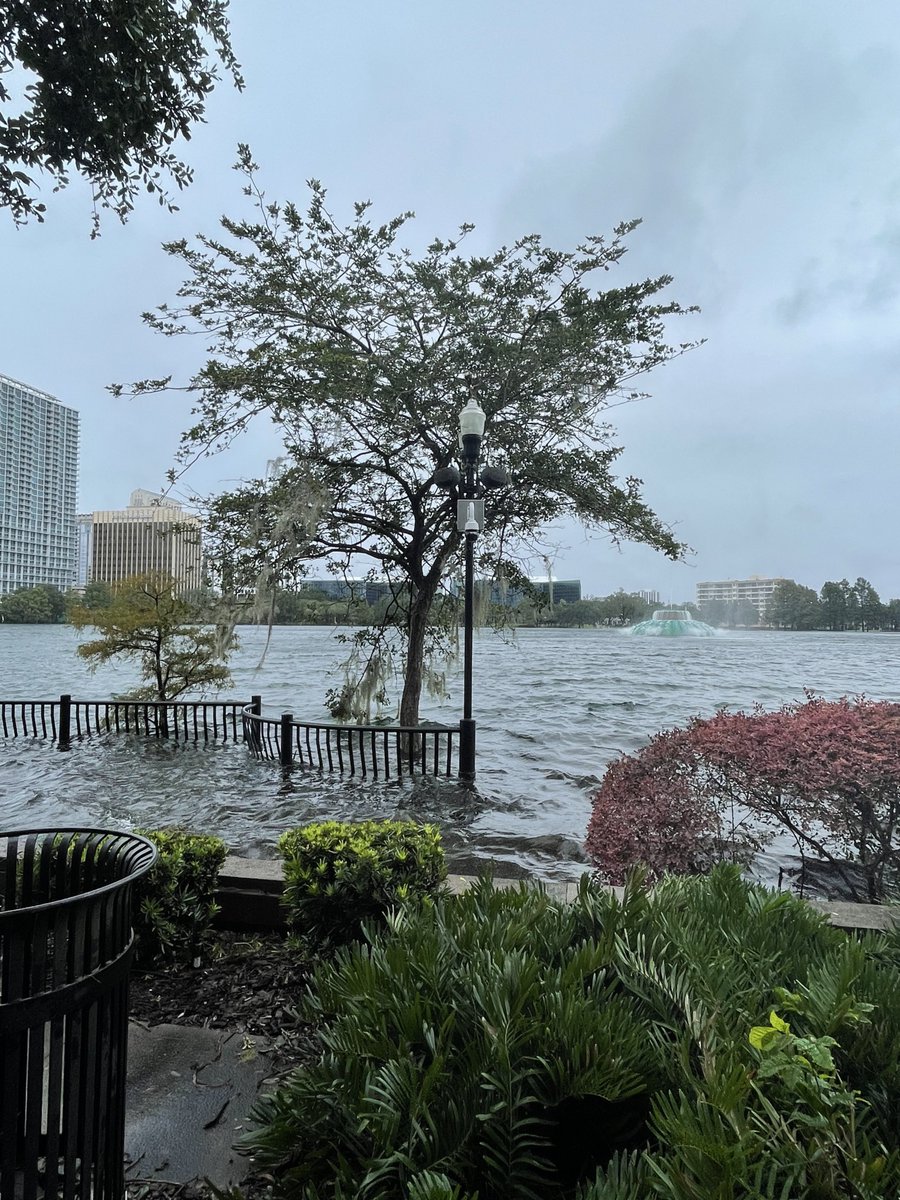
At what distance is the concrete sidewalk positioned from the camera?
6.17 feet

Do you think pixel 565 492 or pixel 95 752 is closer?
pixel 565 492

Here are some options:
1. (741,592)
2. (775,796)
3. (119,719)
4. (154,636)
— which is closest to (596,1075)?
(775,796)

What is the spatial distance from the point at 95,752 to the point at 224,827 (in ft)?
17.8

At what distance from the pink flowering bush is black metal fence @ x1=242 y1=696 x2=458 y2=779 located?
4.06 metres

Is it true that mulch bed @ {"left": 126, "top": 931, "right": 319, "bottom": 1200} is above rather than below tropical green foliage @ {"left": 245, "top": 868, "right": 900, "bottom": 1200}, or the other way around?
below

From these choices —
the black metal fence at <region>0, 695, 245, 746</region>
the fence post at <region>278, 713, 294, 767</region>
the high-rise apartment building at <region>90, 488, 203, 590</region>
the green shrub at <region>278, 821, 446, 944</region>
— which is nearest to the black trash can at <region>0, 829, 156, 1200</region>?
the green shrub at <region>278, 821, 446, 944</region>

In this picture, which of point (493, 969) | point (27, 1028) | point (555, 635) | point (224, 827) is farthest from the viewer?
point (555, 635)

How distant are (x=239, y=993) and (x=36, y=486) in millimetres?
10102

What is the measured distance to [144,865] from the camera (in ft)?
5.39

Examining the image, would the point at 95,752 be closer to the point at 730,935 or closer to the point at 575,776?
the point at 575,776

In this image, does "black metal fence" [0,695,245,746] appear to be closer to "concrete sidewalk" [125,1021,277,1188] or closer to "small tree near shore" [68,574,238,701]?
"small tree near shore" [68,574,238,701]

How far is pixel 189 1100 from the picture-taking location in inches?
85.1

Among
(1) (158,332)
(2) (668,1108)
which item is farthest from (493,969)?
(1) (158,332)

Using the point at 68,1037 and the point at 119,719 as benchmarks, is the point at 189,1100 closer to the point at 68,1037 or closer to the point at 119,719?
the point at 68,1037
